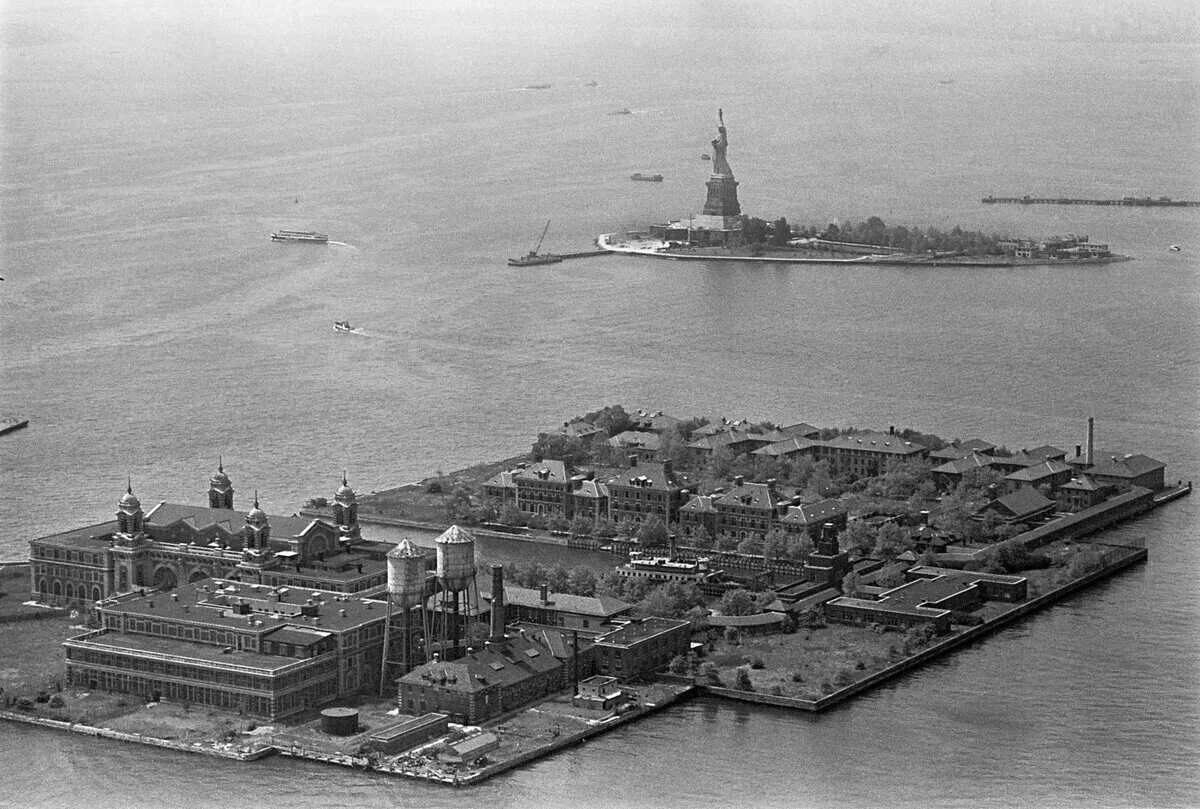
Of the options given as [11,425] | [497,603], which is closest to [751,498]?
[497,603]

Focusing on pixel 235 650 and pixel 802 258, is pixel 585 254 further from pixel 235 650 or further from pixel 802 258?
pixel 235 650

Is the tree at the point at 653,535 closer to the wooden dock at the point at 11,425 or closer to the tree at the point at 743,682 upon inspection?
the tree at the point at 743,682

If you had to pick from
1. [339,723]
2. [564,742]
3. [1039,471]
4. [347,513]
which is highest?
[347,513]

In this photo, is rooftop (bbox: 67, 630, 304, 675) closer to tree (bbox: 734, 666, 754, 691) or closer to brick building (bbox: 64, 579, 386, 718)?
brick building (bbox: 64, 579, 386, 718)

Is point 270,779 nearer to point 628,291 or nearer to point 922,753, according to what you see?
point 922,753

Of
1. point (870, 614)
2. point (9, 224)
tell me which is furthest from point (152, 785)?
point (9, 224)

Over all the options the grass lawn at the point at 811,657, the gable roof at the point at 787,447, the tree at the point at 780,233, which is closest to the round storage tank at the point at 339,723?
the grass lawn at the point at 811,657
